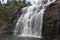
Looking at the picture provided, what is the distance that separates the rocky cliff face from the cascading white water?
1204 mm

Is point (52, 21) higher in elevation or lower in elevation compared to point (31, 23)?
higher

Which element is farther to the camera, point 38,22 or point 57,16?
point 38,22

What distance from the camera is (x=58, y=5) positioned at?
913 inches

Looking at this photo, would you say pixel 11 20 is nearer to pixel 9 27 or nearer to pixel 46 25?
pixel 9 27

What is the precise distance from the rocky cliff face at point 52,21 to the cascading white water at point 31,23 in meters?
1.20

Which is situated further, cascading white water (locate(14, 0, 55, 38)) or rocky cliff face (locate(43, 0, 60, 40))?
cascading white water (locate(14, 0, 55, 38))

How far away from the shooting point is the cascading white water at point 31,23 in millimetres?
24934

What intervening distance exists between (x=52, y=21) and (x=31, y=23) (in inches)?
173

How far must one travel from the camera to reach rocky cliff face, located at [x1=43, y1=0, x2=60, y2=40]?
22.2 m

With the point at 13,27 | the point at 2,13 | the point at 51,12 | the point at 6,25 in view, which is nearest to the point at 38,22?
the point at 51,12

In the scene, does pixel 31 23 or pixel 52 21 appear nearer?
pixel 52 21

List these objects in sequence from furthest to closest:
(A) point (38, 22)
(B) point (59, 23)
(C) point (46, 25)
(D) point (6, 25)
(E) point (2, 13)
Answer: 1. (E) point (2, 13)
2. (D) point (6, 25)
3. (A) point (38, 22)
4. (C) point (46, 25)
5. (B) point (59, 23)

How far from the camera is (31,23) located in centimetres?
2623

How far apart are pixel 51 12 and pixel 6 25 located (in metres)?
10.6
